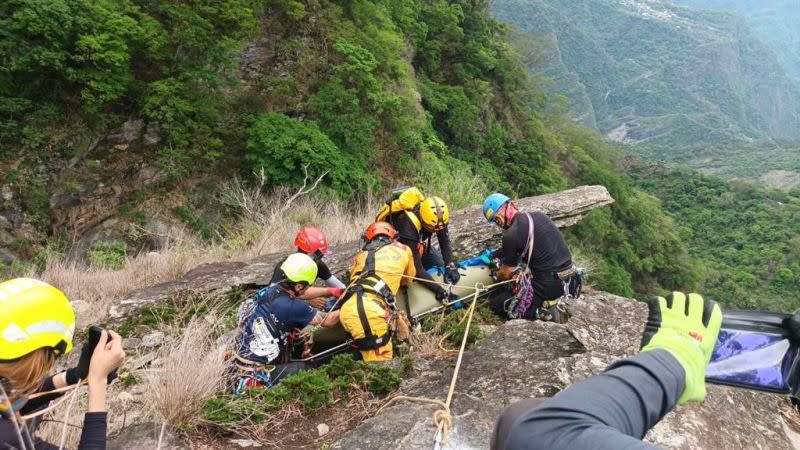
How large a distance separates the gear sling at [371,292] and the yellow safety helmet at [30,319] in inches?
84.1

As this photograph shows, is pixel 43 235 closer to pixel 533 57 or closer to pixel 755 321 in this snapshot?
pixel 755 321

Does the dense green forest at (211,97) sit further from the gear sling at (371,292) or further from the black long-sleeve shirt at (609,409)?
the black long-sleeve shirt at (609,409)

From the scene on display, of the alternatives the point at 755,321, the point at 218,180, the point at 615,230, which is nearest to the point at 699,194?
the point at 615,230

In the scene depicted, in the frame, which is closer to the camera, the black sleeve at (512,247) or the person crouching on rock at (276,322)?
the person crouching on rock at (276,322)

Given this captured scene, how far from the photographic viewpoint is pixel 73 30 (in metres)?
7.11

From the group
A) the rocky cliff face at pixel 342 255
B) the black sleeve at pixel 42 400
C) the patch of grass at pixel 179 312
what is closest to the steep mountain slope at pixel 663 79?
the rocky cliff face at pixel 342 255

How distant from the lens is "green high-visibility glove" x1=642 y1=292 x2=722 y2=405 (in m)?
1.21

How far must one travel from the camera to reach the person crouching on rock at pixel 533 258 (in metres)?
4.78

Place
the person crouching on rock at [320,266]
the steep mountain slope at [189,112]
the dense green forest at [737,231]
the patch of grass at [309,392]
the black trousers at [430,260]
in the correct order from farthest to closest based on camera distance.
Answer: the dense green forest at [737,231]
the steep mountain slope at [189,112]
the black trousers at [430,260]
the person crouching on rock at [320,266]
the patch of grass at [309,392]

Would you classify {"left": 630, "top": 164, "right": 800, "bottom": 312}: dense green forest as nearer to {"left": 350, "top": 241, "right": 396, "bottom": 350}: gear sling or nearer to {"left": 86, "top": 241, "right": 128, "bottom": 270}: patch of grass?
{"left": 86, "top": 241, "right": 128, "bottom": 270}: patch of grass

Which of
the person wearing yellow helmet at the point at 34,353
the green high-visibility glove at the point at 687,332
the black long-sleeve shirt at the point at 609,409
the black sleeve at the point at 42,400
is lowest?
the black sleeve at the point at 42,400

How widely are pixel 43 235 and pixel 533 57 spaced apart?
3010 centimetres

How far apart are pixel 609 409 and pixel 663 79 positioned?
194154mm

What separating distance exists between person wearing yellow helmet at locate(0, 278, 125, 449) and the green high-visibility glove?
6.01 ft
